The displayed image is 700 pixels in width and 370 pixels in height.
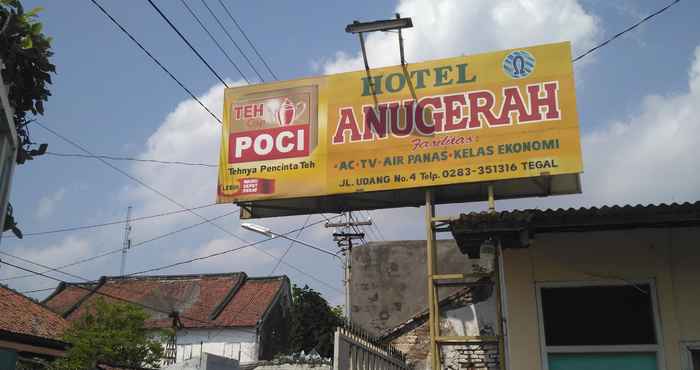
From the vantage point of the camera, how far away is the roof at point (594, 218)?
6648mm

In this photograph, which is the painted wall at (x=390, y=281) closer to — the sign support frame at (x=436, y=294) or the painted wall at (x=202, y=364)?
the painted wall at (x=202, y=364)

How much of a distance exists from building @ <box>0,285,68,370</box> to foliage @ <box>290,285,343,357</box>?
12.0 metres

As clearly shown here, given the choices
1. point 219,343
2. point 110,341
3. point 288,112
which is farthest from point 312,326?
point 288,112

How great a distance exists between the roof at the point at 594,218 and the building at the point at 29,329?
39.6 ft

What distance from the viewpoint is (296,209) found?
11.9 meters

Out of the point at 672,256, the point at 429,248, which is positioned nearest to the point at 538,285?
the point at 672,256

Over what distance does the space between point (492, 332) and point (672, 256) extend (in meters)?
6.08

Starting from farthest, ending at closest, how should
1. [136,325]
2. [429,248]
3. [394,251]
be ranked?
[394,251] → [136,325] → [429,248]

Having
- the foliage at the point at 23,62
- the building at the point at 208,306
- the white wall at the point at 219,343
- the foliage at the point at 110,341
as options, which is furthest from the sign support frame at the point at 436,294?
the white wall at the point at 219,343

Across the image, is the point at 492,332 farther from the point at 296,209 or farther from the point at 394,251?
the point at 394,251

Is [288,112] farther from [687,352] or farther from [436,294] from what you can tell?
[687,352]

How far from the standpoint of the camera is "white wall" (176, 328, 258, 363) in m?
28.2

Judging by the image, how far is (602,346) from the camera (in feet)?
23.4

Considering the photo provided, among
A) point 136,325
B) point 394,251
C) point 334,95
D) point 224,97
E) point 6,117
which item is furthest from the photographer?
point 394,251
